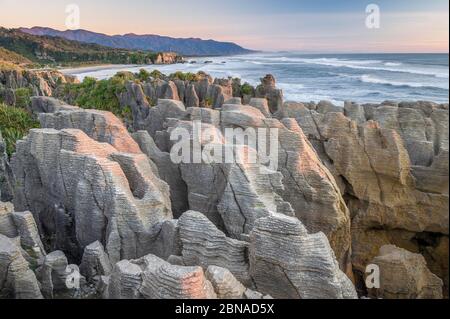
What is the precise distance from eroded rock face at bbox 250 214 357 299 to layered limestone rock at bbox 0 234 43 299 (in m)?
3.63

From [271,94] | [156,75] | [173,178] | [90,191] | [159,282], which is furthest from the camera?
[156,75]

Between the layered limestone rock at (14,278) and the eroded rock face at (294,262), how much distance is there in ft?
11.9

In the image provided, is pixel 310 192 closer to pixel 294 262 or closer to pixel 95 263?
pixel 294 262

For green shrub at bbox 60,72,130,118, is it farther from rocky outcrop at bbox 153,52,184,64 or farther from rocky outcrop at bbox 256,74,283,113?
rocky outcrop at bbox 153,52,184,64

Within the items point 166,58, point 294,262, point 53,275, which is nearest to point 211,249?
point 294,262

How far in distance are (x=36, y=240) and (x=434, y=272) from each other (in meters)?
9.94

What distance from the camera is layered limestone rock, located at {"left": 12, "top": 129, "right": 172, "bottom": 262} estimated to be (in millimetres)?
9109

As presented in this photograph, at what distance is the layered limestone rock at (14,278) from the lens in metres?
7.55

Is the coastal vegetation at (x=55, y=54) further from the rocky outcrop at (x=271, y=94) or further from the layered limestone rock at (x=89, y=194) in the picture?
the layered limestone rock at (x=89, y=194)

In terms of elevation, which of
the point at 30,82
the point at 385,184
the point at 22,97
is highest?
the point at 30,82

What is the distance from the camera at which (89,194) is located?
957 cm

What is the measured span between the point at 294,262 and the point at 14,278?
4.42m

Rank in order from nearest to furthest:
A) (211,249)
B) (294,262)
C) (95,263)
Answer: (294,262), (211,249), (95,263)

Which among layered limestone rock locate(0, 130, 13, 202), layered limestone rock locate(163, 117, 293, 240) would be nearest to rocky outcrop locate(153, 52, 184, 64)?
layered limestone rock locate(0, 130, 13, 202)
